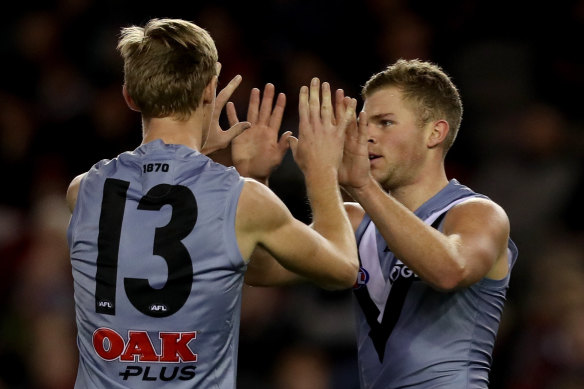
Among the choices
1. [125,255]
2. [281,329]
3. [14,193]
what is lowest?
[281,329]

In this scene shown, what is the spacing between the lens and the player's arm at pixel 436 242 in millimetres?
4199

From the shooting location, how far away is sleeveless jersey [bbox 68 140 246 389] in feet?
12.2

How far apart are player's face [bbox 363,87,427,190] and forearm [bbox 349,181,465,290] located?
655 mm

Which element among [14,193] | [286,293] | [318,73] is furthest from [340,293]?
[14,193]

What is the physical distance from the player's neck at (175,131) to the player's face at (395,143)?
1.20 m

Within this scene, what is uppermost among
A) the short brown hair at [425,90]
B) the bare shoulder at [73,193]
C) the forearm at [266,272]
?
the short brown hair at [425,90]

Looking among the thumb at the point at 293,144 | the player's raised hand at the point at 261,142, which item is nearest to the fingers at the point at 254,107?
the player's raised hand at the point at 261,142

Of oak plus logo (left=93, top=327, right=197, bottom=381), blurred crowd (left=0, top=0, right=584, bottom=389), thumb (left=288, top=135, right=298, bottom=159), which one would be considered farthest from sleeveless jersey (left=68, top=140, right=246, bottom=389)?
blurred crowd (left=0, top=0, right=584, bottom=389)

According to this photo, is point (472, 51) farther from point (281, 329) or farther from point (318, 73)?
point (281, 329)

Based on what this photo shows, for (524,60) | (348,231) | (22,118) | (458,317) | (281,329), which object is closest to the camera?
(348,231)

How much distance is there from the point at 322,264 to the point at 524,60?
19.7 ft

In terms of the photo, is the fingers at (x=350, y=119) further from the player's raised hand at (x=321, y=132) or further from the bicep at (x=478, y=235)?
the bicep at (x=478, y=235)

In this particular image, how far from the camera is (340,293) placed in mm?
8406

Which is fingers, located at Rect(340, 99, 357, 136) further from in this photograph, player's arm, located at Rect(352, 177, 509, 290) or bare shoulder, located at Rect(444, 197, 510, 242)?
bare shoulder, located at Rect(444, 197, 510, 242)
